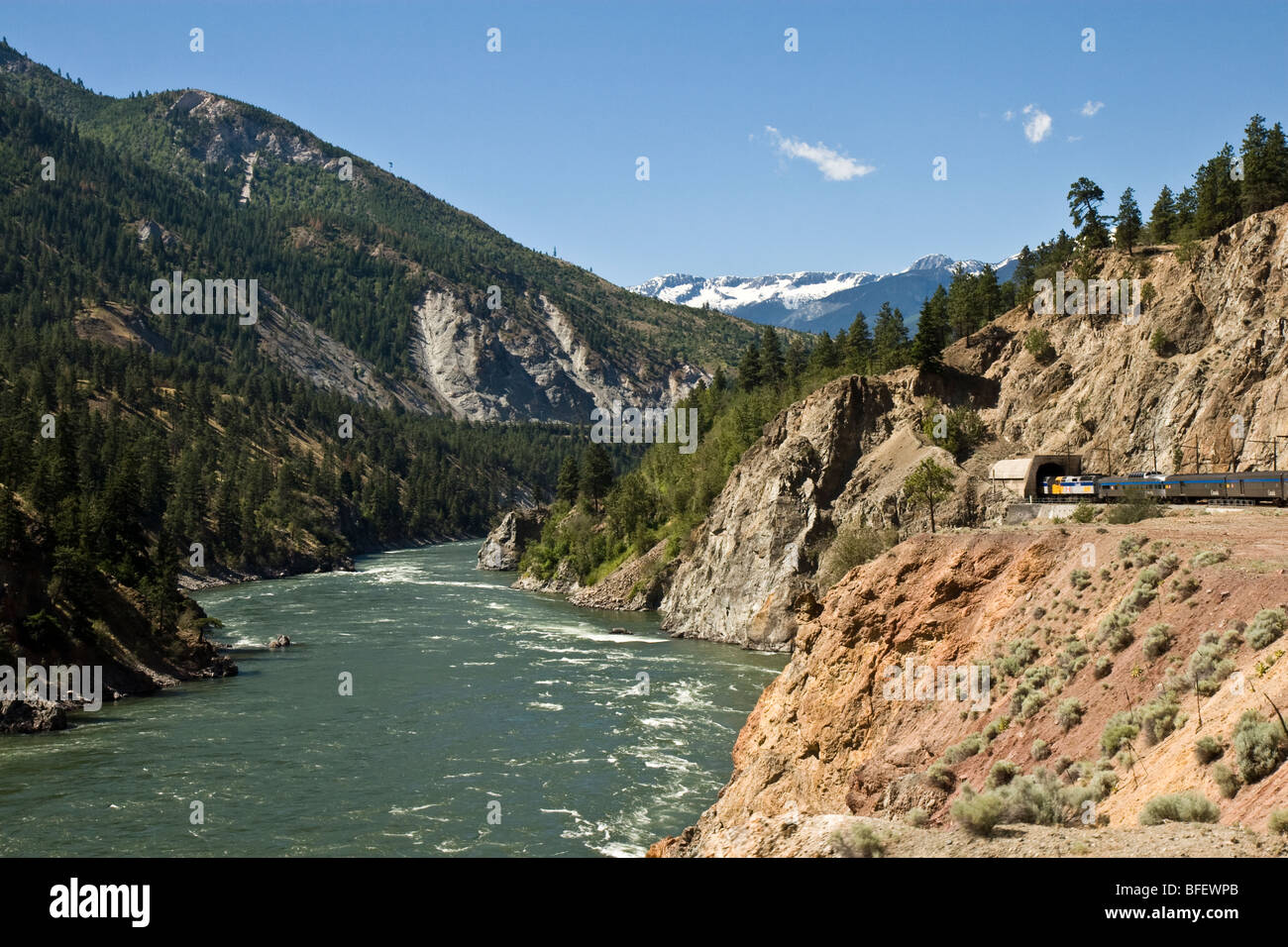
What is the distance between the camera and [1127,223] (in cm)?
8594

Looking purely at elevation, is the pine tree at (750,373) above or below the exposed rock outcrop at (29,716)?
above

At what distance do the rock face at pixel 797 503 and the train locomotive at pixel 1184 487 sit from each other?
70.7 feet

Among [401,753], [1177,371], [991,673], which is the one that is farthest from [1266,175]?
[401,753]

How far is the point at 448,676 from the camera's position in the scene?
210ft

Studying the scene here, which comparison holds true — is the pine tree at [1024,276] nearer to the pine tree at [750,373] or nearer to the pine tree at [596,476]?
the pine tree at [750,373]

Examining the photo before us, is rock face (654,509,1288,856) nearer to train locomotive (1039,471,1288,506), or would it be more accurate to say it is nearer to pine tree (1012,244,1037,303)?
train locomotive (1039,471,1288,506)

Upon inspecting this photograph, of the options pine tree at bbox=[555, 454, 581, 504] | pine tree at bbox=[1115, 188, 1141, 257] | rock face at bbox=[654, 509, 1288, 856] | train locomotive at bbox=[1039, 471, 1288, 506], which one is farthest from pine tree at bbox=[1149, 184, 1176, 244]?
pine tree at bbox=[555, 454, 581, 504]

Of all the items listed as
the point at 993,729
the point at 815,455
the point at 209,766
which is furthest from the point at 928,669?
the point at 815,455

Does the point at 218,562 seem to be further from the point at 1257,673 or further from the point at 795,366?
the point at 1257,673

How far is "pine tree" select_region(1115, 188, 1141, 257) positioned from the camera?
85875 mm

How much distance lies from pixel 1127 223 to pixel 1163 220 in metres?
8.42

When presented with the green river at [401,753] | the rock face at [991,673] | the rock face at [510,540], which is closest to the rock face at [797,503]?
the green river at [401,753]

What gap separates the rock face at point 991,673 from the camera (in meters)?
19.0

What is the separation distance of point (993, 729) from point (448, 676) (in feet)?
146
